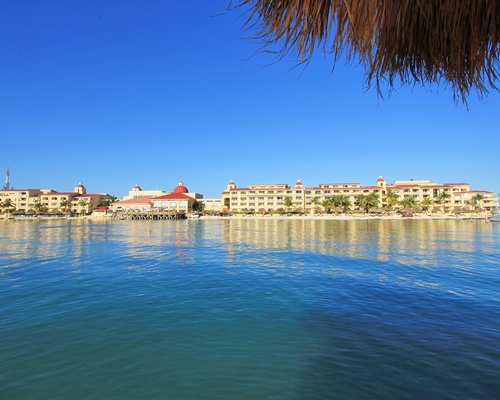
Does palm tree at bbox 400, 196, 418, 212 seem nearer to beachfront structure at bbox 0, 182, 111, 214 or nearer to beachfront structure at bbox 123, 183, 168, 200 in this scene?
beachfront structure at bbox 123, 183, 168, 200

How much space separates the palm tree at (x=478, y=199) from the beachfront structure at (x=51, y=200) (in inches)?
5286

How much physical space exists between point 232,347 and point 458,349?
4703 mm

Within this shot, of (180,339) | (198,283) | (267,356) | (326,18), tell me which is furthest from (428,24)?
(198,283)

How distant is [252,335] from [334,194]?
356 ft

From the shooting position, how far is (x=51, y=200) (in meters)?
127

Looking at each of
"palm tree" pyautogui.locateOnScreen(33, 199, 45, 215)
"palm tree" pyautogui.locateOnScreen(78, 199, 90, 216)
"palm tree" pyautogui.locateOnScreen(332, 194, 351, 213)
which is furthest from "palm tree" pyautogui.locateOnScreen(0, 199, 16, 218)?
"palm tree" pyautogui.locateOnScreen(332, 194, 351, 213)

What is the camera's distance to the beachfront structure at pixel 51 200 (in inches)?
4835

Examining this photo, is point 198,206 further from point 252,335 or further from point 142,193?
point 252,335

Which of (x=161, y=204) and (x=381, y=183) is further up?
(x=381, y=183)

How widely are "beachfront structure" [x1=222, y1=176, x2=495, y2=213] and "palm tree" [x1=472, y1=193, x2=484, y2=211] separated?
562mm

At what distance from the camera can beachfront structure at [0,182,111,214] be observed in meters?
123

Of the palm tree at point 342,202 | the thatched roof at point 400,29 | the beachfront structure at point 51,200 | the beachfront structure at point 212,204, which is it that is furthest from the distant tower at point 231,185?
the thatched roof at point 400,29

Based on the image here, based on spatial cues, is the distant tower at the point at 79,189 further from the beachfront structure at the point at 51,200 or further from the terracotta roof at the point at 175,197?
the terracotta roof at the point at 175,197

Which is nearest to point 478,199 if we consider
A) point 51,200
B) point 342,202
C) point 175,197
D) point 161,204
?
point 342,202
